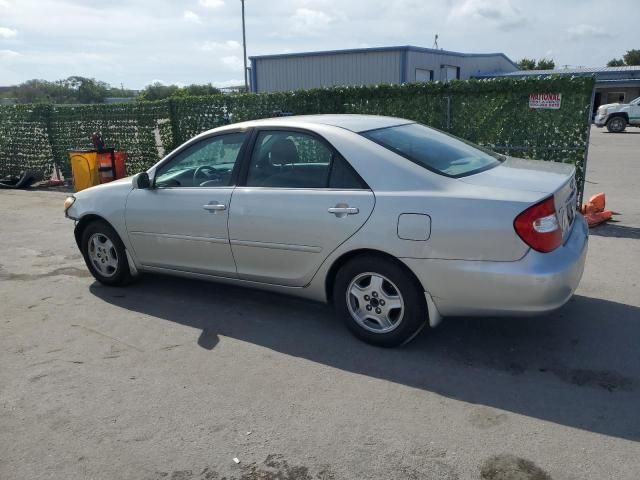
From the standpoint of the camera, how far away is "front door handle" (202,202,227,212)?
446 cm

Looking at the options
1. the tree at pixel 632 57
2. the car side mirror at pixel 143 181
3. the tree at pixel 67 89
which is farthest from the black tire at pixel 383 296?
the tree at pixel 632 57

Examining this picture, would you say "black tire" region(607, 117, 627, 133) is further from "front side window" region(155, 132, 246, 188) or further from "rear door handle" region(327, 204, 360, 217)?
"rear door handle" region(327, 204, 360, 217)

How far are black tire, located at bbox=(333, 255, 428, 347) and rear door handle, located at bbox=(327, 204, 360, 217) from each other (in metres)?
0.33

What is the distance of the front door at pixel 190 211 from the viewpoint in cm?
455

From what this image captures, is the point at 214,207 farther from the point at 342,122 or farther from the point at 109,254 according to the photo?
the point at 109,254

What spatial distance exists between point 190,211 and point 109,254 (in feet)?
4.27

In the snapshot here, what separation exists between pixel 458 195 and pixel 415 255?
18.8 inches

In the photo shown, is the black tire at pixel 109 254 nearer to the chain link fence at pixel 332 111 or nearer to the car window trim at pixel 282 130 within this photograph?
the car window trim at pixel 282 130

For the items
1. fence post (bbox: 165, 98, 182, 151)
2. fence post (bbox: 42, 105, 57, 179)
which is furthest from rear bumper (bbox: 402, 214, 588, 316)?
fence post (bbox: 42, 105, 57, 179)

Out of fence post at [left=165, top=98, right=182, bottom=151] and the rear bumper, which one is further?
fence post at [left=165, top=98, right=182, bottom=151]

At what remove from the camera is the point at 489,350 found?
396cm

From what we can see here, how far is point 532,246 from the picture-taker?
11.1ft

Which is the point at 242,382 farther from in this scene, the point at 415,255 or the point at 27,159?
the point at 27,159

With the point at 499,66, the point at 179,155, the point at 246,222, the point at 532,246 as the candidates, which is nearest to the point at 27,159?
the point at 179,155
